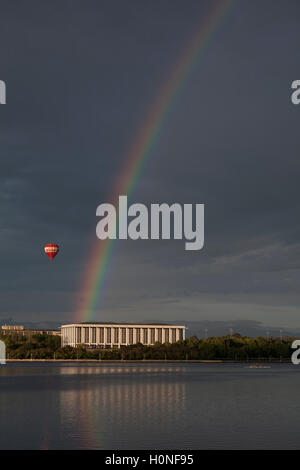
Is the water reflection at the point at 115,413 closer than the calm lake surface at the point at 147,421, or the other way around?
the calm lake surface at the point at 147,421

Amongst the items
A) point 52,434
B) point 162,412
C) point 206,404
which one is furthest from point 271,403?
point 52,434

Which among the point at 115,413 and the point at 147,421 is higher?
the point at 147,421

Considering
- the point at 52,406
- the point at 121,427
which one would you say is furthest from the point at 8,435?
A: the point at 52,406

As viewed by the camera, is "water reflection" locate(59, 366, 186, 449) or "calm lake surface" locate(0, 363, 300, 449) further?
"water reflection" locate(59, 366, 186, 449)

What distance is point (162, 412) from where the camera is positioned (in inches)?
3056

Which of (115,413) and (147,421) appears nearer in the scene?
(147,421)

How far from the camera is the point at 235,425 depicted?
216ft
